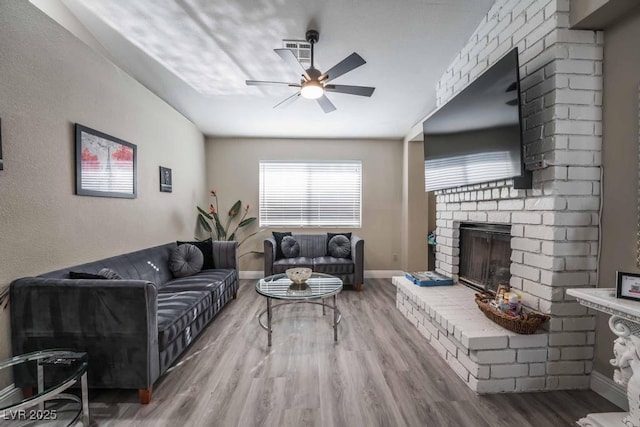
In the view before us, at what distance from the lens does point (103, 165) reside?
8.25 ft

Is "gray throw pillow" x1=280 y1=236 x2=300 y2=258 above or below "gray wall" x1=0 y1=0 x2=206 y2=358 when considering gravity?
below

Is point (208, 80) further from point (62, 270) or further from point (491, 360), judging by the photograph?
point (491, 360)

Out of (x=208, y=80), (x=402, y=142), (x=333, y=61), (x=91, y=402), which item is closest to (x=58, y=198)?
(x=91, y=402)

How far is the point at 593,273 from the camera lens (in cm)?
186

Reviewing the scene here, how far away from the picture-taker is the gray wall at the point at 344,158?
16.5 ft

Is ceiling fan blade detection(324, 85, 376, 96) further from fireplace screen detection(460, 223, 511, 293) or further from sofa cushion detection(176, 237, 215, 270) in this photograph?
sofa cushion detection(176, 237, 215, 270)

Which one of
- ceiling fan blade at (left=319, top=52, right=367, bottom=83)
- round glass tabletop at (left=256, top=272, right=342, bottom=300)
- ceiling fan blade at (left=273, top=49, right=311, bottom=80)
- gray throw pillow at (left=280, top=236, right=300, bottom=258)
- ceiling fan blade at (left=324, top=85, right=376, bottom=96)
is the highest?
→ ceiling fan blade at (left=273, top=49, right=311, bottom=80)

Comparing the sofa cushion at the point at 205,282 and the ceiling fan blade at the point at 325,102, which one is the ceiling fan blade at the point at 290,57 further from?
the sofa cushion at the point at 205,282

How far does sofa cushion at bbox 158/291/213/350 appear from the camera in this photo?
193 cm

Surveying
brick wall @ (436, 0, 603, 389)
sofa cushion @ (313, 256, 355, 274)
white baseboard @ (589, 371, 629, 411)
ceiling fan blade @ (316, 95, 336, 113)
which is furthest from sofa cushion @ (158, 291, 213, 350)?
white baseboard @ (589, 371, 629, 411)

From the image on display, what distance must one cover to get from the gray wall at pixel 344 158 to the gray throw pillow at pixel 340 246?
0.55m

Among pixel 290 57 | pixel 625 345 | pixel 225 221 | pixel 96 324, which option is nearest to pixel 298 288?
pixel 96 324

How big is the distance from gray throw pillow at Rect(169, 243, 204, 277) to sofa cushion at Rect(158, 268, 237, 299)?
3.1 inches

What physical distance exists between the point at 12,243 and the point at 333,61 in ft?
9.67
